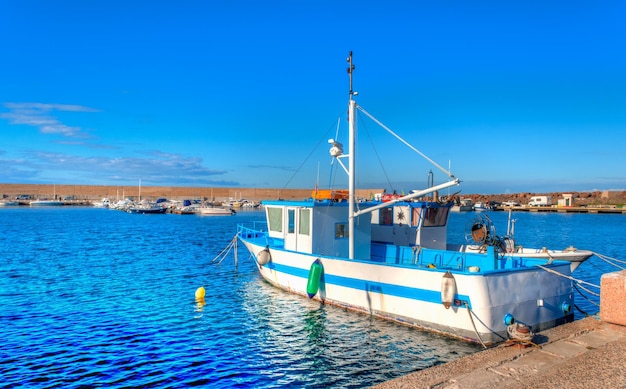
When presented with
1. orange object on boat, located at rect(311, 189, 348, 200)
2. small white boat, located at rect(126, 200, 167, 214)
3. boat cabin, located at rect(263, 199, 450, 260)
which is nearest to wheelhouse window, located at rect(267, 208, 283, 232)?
boat cabin, located at rect(263, 199, 450, 260)

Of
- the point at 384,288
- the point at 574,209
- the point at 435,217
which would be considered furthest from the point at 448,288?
the point at 574,209

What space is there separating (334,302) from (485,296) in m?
6.30

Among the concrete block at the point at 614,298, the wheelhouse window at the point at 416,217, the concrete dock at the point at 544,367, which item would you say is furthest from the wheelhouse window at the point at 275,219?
the concrete block at the point at 614,298

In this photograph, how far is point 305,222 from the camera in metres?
18.6

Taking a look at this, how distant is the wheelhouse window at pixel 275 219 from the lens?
66.8 ft

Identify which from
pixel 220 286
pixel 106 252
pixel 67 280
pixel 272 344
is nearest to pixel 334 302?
pixel 272 344

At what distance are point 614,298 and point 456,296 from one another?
392 centimetres

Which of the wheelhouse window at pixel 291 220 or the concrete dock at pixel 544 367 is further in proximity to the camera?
the wheelhouse window at pixel 291 220

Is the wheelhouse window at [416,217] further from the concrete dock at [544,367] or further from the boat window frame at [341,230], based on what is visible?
the concrete dock at [544,367]

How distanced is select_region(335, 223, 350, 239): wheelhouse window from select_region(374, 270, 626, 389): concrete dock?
895cm

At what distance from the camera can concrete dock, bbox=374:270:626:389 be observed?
7883mm

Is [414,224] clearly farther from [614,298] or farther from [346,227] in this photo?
[614,298]

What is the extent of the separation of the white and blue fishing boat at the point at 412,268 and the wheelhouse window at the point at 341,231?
4 centimetres

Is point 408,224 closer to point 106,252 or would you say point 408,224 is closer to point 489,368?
point 489,368
